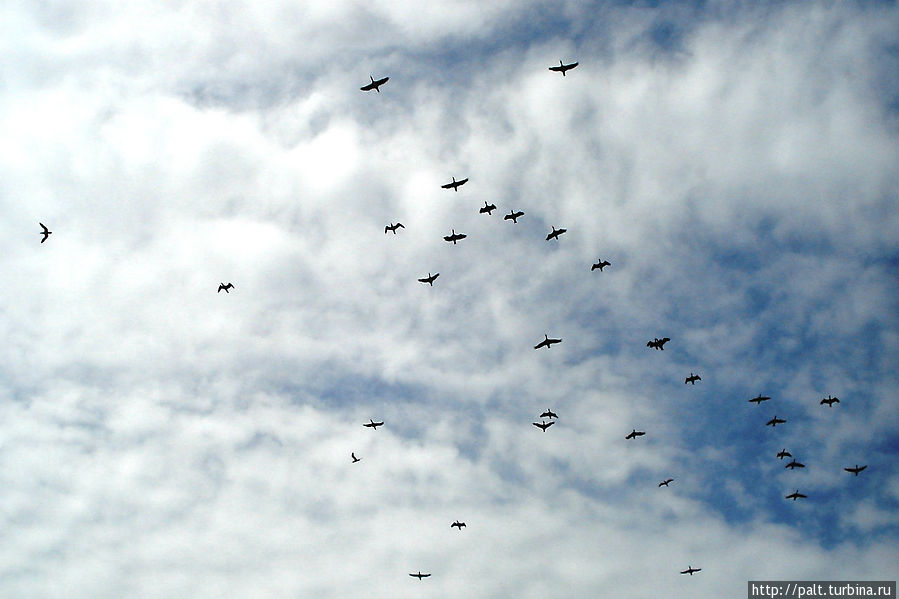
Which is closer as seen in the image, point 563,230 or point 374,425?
point 563,230

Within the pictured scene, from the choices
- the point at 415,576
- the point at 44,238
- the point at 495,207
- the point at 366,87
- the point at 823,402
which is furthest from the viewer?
the point at 415,576

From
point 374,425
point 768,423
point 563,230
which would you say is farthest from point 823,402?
point 374,425

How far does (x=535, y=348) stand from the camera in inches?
4692


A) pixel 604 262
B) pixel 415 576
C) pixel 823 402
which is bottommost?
pixel 415 576

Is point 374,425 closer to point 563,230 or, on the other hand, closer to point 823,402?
point 563,230

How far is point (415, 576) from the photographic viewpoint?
138875 mm

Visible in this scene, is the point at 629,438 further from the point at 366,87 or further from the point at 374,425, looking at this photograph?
the point at 366,87

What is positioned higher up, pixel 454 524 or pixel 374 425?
pixel 374 425

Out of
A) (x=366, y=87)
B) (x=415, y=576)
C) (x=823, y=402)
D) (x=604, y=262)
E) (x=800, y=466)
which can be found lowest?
(x=415, y=576)

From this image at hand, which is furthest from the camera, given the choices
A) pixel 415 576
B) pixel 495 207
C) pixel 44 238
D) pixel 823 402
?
pixel 415 576

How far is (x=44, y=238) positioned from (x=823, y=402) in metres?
128

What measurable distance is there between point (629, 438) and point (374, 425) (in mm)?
46539

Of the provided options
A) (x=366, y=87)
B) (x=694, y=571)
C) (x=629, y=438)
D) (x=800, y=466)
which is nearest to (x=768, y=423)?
(x=800, y=466)

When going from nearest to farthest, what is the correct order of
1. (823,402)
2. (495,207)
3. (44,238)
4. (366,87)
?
(44,238) → (366,87) → (495,207) → (823,402)
